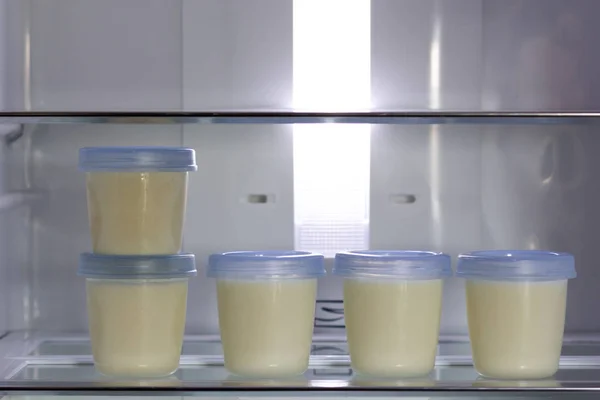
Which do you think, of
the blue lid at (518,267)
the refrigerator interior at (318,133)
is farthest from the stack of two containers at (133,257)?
the blue lid at (518,267)

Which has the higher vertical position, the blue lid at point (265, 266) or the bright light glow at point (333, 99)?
the bright light glow at point (333, 99)

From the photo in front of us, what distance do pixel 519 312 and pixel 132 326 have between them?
1.36 feet

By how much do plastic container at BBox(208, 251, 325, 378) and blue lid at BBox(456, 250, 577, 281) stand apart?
18 cm

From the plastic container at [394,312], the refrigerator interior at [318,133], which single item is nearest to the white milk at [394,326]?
the plastic container at [394,312]

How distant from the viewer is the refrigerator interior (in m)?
1.20

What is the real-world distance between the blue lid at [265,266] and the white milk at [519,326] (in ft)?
0.60

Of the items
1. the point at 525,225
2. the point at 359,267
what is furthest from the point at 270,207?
the point at 525,225

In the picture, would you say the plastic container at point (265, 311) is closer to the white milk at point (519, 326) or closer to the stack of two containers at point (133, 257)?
the stack of two containers at point (133, 257)

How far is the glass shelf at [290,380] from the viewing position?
985 millimetres

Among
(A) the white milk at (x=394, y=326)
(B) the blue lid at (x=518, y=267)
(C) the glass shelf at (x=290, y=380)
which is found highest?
(B) the blue lid at (x=518, y=267)

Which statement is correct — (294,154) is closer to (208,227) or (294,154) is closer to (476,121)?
(208,227)

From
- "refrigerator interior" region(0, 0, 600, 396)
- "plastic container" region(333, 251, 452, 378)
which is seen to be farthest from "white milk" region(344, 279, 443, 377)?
"refrigerator interior" region(0, 0, 600, 396)

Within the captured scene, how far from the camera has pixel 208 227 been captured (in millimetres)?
1208

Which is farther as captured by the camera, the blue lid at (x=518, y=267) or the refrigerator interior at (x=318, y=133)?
the refrigerator interior at (x=318, y=133)
